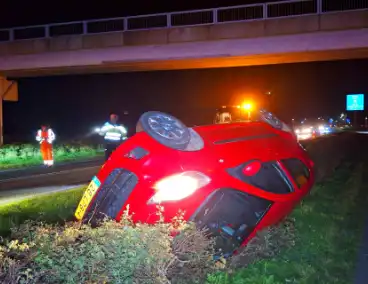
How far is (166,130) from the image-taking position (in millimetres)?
4312

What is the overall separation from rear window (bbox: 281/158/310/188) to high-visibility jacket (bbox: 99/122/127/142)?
6.85 meters

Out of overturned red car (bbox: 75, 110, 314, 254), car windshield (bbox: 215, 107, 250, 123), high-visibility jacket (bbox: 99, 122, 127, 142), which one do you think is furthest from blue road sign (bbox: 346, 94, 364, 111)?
overturned red car (bbox: 75, 110, 314, 254)

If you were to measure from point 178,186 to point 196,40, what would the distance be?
18684 mm

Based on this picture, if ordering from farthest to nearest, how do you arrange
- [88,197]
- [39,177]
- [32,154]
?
[32,154] → [39,177] → [88,197]

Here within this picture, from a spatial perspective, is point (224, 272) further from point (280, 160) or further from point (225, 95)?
point (225, 95)

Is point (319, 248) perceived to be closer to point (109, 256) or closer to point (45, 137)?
point (109, 256)

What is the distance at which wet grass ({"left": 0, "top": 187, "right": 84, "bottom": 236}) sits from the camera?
7.22 m

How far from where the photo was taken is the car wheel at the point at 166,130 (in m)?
4.18

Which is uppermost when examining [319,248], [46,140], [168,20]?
[168,20]

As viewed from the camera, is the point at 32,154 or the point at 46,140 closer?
the point at 46,140

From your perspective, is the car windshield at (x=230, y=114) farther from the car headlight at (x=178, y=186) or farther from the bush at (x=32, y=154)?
the car headlight at (x=178, y=186)

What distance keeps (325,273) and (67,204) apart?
5.18 meters

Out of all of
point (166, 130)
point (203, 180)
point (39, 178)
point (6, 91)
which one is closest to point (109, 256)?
point (203, 180)

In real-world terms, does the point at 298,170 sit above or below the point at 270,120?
below
